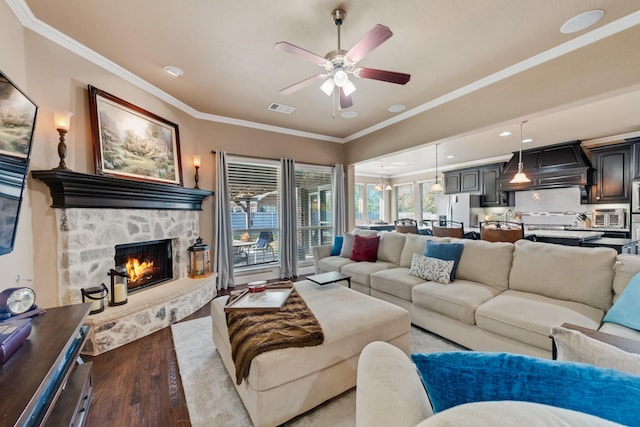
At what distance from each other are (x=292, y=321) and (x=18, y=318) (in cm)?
151

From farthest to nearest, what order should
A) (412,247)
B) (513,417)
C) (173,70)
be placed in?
(412,247), (173,70), (513,417)

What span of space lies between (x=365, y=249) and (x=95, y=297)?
3.24 metres

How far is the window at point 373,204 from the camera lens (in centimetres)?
971

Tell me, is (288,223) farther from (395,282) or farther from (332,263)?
(395,282)

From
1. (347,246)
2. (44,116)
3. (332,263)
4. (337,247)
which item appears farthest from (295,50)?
(337,247)

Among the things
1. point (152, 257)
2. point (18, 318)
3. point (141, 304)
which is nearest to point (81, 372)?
point (18, 318)

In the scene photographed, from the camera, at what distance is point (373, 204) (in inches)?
389

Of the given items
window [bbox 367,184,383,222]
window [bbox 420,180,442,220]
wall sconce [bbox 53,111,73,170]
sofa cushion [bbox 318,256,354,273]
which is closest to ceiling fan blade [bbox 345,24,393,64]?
wall sconce [bbox 53,111,73,170]

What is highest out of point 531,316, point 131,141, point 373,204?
point 131,141

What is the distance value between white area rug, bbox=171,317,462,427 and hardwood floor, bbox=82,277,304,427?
2.7 inches

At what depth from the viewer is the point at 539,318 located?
1917 millimetres

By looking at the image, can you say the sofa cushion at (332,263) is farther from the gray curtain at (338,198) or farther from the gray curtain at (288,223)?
the gray curtain at (338,198)

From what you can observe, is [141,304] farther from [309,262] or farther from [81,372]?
[309,262]

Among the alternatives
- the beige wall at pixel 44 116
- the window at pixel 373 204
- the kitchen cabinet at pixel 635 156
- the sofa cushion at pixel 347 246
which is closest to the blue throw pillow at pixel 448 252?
the sofa cushion at pixel 347 246
